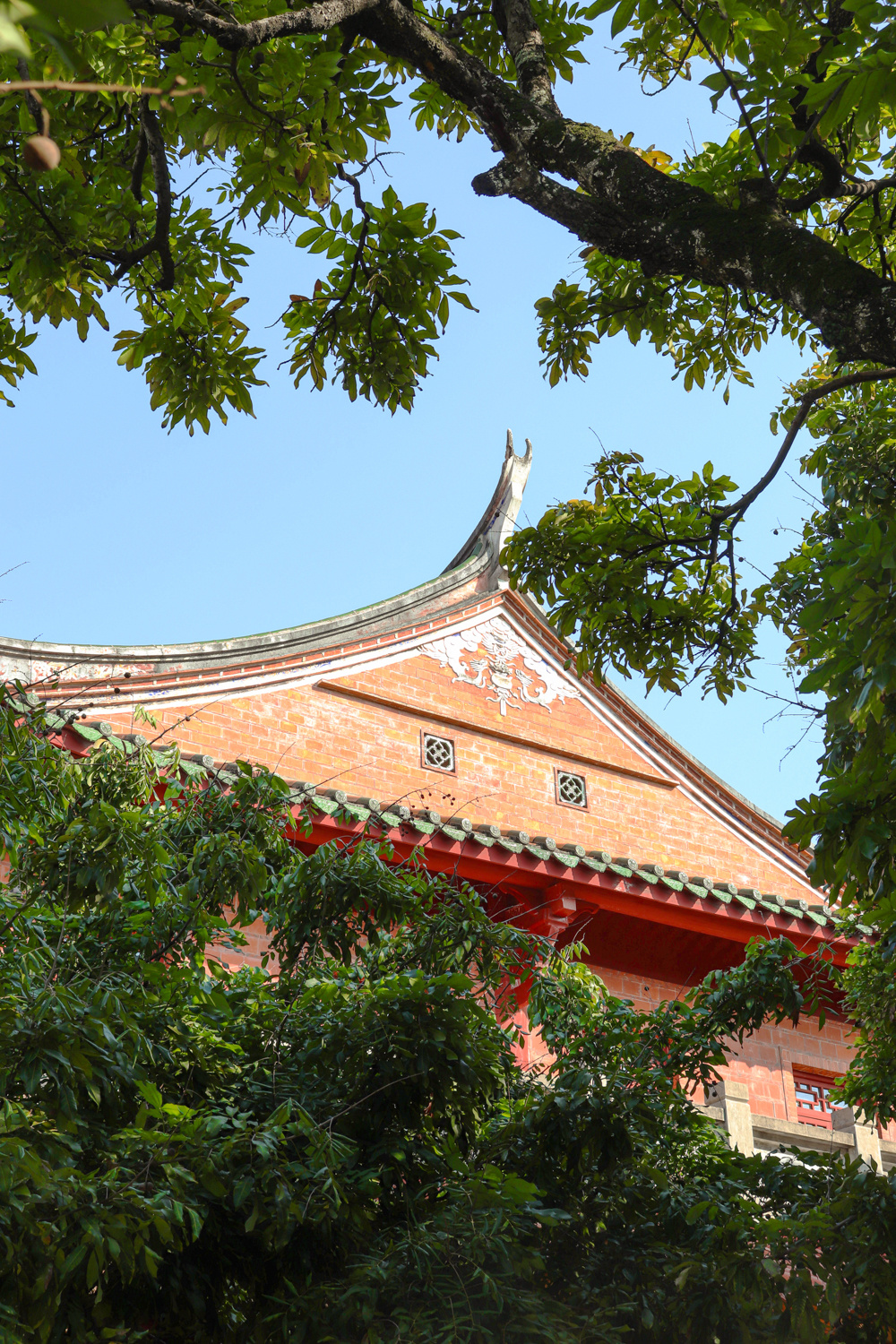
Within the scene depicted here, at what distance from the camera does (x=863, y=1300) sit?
397 centimetres

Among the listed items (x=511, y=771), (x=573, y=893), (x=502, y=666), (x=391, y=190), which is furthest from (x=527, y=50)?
(x=502, y=666)

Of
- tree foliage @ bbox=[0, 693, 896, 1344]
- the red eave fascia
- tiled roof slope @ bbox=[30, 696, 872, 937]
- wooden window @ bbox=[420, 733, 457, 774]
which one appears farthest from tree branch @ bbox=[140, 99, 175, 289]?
wooden window @ bbox=[420, 733, 457, 774]

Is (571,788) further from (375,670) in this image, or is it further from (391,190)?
(391,190)

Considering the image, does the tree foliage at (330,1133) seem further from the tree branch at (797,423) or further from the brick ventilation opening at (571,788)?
the brick ventilation opening at (571,788)

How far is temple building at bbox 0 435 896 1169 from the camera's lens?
26.7 feet

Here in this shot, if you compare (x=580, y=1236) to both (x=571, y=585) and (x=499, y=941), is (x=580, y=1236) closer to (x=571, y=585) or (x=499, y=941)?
(x=499, y=941)

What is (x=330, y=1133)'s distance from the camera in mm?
3502

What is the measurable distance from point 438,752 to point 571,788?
127 cm

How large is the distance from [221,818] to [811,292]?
9.82 feet

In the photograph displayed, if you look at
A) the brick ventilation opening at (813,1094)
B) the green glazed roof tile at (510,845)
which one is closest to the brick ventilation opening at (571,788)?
the green glazed roof tile at (510,845)

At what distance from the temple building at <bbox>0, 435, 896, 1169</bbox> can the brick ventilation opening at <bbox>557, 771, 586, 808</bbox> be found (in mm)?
17

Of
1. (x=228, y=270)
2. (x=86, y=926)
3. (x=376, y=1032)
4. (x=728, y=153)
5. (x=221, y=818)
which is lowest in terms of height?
(x=376, y=1032)

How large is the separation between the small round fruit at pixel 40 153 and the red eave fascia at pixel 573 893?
20.9 ft

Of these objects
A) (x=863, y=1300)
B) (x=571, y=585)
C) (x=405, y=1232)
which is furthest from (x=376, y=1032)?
(x=571, y=585)
